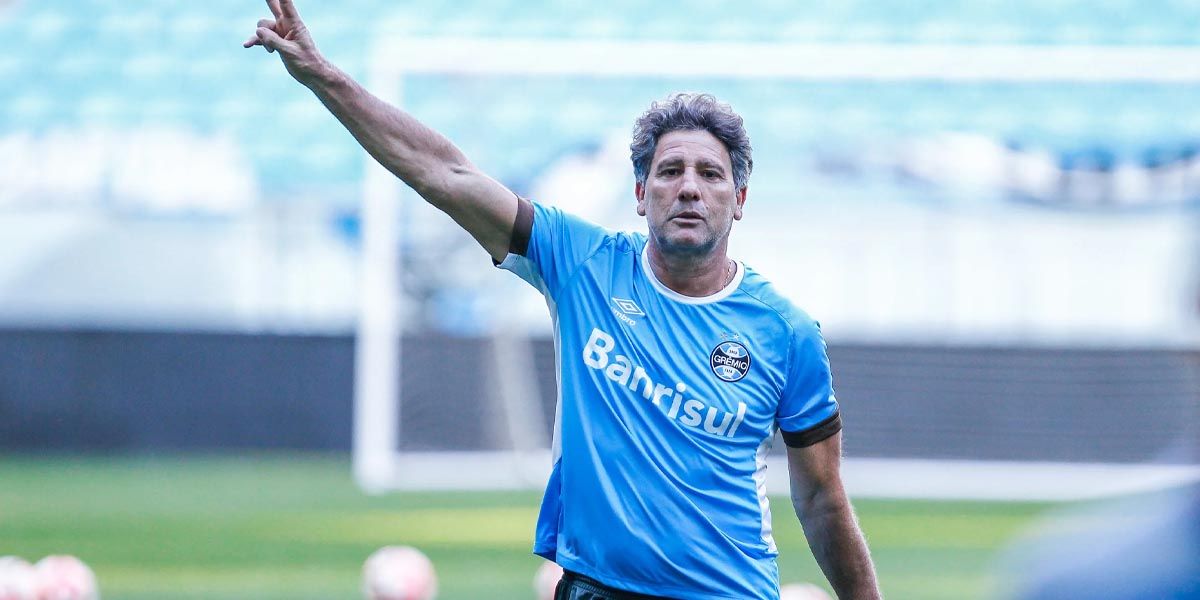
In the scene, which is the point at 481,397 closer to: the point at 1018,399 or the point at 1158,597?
the point at 1018,399

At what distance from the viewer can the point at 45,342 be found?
15719 millimetres

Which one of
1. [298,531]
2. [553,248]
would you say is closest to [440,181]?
[553,248]

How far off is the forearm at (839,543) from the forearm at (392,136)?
1.25 m

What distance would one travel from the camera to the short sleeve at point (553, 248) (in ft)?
12.8

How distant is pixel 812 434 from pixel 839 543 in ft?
1.05

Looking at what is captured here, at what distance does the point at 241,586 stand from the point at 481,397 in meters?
5.40

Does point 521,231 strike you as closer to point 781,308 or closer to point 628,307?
point 628,307

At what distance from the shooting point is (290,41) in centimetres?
379

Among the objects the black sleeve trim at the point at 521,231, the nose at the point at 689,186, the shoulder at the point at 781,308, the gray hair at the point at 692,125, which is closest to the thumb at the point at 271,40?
the black sleeve trim at the point at 521,231

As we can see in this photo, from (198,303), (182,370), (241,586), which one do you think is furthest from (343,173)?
(241,586)

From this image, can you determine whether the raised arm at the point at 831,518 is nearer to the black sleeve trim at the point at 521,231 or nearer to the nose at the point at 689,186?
the nose at the point at 689,186

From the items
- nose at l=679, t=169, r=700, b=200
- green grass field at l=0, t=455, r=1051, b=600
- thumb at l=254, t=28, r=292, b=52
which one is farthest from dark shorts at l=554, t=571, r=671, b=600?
green grass field at l=0, t=455, r=1051, b=600

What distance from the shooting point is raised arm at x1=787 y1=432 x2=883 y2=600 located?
12.8ft

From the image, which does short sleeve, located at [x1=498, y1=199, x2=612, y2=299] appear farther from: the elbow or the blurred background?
the blurred background
